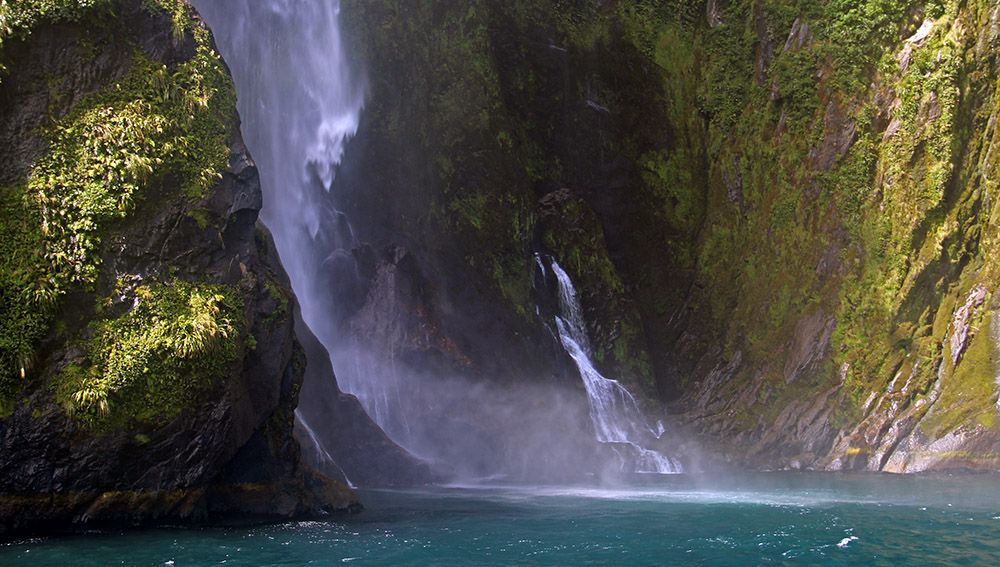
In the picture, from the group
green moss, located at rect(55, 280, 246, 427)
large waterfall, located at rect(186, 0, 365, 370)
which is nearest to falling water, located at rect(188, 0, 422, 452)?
large waterfall, located at rect(186, 0, 365, 370)

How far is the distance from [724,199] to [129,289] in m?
24.9

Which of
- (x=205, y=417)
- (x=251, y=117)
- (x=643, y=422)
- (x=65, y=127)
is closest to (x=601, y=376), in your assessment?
(x=643, y=422)

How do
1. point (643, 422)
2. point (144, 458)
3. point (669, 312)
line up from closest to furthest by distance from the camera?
point (144, 458), point (643, 422), point (669, 312)

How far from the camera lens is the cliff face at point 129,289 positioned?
13047mm

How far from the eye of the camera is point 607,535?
13797 millimetres

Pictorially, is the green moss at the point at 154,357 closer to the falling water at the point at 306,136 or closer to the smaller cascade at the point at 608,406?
the falling water at the point at 306,136

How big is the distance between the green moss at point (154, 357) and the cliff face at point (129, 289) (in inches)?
1.1

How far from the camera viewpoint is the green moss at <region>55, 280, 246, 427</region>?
13.1m

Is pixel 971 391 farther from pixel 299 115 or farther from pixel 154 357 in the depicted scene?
pixel 299 115

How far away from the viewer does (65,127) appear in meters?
14.2

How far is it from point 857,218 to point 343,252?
17803mm

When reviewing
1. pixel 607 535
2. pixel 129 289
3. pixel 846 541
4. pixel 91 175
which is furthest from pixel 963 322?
pixel 91 175

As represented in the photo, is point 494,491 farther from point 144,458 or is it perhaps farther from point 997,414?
point 997,414

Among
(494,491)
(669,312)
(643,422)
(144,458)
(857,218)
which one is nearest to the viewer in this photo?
(144,458)
